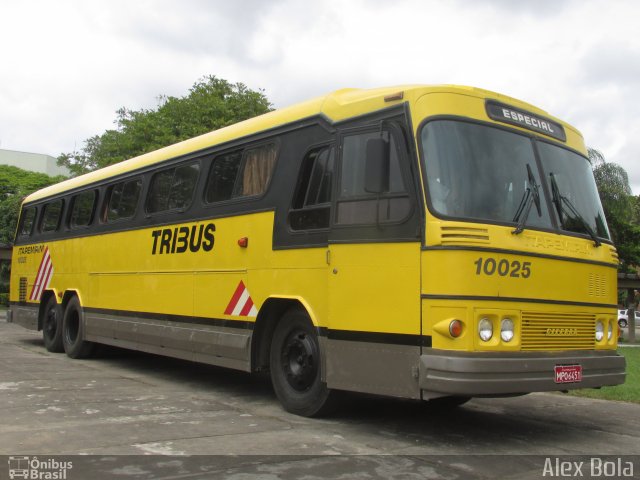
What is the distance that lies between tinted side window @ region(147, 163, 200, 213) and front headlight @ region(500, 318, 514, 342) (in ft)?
16.2

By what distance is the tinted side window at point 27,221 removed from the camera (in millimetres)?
14886

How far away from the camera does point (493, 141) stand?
6172mm

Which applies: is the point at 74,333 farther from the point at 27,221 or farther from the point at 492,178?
the point at 492,178

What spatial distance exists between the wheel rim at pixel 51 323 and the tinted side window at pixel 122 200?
9.67 ft

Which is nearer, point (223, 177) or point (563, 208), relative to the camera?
point (563, 208)

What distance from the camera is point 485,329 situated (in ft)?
18.4

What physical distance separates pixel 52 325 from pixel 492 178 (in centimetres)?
1025

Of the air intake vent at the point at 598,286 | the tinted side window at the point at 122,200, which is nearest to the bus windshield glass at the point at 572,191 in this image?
the air intake vent at the point at 598,286

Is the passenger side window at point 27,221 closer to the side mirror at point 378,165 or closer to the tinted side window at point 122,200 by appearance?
the tinted side window at point 122,200

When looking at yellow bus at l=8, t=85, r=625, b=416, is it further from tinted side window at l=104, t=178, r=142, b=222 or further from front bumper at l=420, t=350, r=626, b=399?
tinted side window at l=104, t=178, r=142, b=222

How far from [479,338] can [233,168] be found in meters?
4.17

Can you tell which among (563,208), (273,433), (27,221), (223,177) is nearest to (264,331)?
(273,433)

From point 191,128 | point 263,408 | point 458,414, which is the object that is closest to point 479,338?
point 458,414

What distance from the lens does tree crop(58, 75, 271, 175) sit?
116 feet
